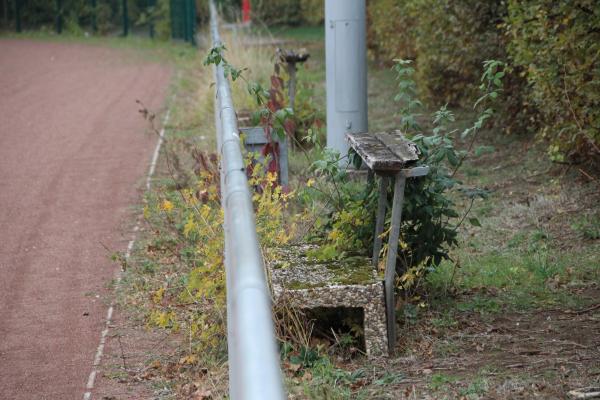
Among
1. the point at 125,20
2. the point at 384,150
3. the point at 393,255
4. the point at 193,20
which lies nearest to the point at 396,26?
the point at 384,150

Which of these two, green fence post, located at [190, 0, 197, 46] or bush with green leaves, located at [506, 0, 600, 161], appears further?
green fence post, located at [190, 0, 197, 46]

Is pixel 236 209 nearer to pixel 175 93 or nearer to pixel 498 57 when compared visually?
pixel 498 57

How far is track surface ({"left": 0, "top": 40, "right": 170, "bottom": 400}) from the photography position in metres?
6.23

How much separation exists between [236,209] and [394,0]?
14635 mm

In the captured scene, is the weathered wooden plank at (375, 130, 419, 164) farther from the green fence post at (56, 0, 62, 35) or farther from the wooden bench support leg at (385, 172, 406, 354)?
the green fence post at (56, 0, 62, 35)

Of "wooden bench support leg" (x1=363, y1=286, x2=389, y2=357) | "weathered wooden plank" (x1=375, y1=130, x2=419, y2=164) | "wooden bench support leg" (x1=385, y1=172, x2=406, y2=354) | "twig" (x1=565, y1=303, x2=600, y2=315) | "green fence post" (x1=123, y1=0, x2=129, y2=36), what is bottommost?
"green fence post" (x1=123, y1=0, x2=129, y2=36)

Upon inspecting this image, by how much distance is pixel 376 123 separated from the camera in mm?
Answer: 14383

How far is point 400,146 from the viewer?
571cm

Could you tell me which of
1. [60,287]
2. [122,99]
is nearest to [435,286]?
[60,287]

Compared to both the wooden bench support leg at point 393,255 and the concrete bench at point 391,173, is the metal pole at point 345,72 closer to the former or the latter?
the concrete bench at point 391,173

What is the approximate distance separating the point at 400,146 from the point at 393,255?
675 mm

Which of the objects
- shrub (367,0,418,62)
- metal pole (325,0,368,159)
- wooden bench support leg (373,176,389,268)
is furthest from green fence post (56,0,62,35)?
wooden bench support leg (373,176,389,268)

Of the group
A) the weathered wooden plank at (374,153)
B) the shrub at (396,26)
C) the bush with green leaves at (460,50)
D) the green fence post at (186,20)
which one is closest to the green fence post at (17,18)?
the green fence post at (186,20)

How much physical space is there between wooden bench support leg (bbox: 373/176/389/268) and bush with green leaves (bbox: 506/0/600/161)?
9.54ft
